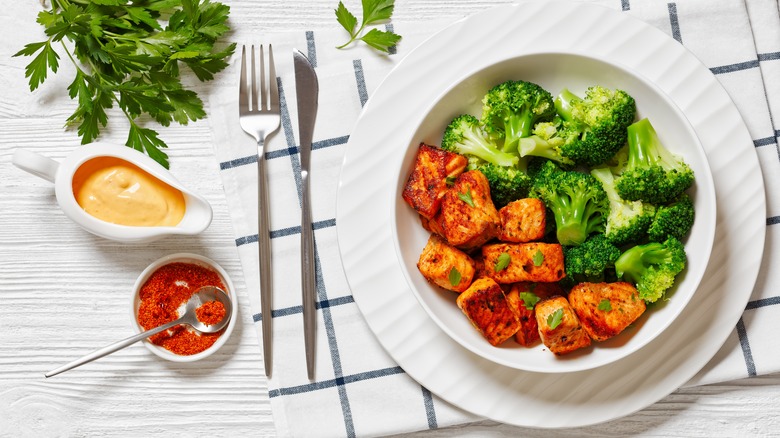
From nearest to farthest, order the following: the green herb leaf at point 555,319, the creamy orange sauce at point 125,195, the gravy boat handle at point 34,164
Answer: the green herb leaf at point 555,319
the gravy boat handle at point 34,164
the creamy orange sauce at point 125,195

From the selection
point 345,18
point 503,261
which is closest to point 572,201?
point 503,261

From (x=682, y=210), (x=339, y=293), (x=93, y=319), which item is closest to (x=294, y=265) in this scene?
(x=339, y=293)

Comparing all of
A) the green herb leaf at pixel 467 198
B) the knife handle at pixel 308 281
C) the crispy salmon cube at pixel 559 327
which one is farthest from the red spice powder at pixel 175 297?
the crispy salmon cube at pixel 559 327

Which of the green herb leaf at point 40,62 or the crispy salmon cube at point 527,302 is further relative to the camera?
the green herb leaf at point 40,62

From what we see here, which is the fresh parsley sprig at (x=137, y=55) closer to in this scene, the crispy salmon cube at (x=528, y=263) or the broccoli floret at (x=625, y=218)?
the crispy salmon cube at (x=528, y=263)

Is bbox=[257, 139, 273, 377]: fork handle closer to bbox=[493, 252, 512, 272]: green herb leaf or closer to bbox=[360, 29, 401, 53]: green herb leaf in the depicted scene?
bbox=[360, 29, 401, 53]: green herb leaf
